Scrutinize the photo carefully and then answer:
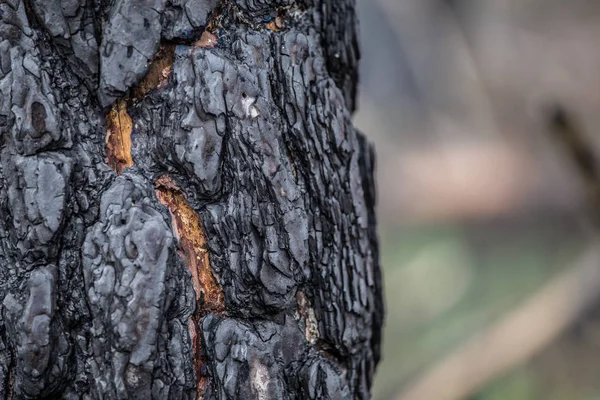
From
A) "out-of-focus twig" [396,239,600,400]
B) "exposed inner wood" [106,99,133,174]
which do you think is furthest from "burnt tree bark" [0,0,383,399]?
"out-of-focus twig" [396,239,600,400]

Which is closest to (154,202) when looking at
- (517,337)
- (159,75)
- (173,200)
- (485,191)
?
(173,200)

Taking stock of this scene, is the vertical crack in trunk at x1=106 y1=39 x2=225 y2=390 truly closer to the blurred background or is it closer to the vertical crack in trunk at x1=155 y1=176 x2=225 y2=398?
the vertical crack in trunk at x1=155 y1=176 x2=225 y2=398

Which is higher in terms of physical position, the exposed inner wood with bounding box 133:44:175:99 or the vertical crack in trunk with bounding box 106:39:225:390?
the exposed inner wood with bounding box 133:44:175:99

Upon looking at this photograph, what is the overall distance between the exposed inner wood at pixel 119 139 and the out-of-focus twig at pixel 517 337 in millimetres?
1636

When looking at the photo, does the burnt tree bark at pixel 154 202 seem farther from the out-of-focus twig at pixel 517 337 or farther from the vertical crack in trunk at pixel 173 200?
the out-of-focus twig at pixel 517 337

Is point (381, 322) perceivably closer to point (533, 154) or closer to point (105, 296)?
point (105, 296)

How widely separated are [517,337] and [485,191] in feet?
6.35

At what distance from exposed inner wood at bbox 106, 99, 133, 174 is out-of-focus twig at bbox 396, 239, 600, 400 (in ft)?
5.37

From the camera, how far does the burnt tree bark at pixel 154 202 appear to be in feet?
1.97

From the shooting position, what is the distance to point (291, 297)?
2.19 feet

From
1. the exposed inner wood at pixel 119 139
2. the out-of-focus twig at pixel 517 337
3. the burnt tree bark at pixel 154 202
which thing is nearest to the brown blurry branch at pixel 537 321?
the out-of-focus twig at pixel 517 337

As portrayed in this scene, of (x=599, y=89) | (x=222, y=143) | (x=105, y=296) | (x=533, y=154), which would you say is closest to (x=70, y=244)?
(x=105, y=296)

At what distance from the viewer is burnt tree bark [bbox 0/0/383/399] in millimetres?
599

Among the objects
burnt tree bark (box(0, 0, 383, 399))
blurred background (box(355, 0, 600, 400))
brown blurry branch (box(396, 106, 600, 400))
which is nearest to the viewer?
burnt tree bark (box(0, 0, 383, 399))
